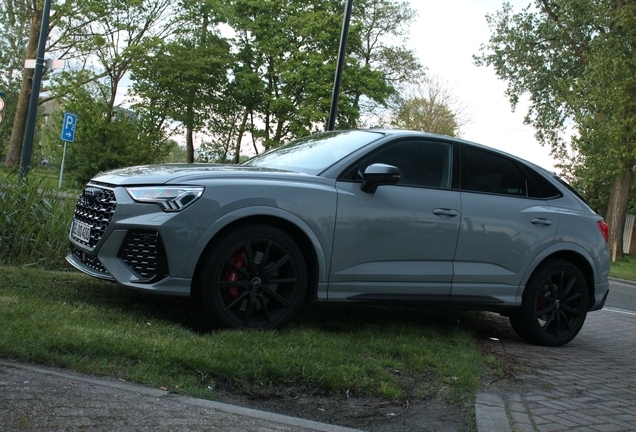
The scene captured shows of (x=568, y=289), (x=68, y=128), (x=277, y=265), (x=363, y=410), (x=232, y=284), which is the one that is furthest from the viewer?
(x=68, y=128)

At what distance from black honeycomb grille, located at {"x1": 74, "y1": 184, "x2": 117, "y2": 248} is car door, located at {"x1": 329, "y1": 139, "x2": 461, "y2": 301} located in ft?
5.40

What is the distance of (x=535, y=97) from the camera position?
106ft

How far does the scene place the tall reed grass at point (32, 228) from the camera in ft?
24.5

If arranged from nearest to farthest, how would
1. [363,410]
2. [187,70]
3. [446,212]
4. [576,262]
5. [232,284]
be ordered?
[363,410]
[232,284]
[446,212]
[576,262]
[187,70]

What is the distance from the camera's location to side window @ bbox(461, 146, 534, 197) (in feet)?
19.9

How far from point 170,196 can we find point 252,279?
817 millimetres

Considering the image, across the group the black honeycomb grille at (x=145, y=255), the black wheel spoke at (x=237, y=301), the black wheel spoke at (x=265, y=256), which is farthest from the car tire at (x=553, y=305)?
the black honeycomb grille at (x=145, y=255)

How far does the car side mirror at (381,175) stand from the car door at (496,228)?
884mm

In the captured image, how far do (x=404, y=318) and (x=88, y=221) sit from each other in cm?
312

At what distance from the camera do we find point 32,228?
24.8 feet

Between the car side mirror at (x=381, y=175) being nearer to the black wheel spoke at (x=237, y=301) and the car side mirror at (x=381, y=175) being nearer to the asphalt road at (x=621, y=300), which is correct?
the black wheel spoke at (x=237, y=301)

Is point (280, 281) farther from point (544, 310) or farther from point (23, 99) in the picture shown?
point (23, 99)

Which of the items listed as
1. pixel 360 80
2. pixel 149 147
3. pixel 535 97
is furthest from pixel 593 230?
pixel 360 80

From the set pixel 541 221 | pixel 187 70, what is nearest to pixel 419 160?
pixel 541 221
